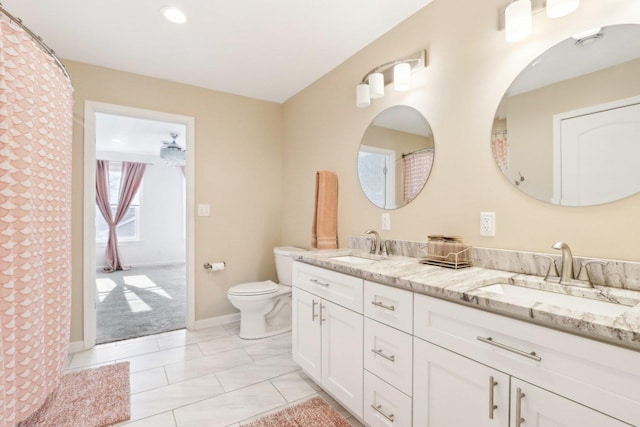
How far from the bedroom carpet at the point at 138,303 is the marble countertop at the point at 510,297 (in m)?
2.28

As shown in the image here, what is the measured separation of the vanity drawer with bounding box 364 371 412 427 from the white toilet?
57.2 inches

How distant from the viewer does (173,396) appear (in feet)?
6.23

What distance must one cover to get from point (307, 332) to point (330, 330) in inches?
10.5

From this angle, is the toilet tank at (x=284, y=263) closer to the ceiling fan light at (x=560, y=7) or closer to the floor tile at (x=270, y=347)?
the floor tile at (x=270, y=347)

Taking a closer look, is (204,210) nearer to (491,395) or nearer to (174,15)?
(174,15)

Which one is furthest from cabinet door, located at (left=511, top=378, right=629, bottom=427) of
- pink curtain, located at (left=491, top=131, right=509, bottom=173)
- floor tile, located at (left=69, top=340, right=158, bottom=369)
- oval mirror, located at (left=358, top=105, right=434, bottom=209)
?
floor tile, located at (left=69, top=340, right=158, bottom=369)

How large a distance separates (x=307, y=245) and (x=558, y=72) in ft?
7.51

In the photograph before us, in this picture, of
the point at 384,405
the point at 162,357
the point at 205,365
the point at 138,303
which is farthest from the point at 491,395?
the point at 138,303

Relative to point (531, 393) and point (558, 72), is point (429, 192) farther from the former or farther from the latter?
point (531, 393)

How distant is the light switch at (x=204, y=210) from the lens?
3025 millimetres

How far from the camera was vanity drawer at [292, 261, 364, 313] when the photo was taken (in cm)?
155

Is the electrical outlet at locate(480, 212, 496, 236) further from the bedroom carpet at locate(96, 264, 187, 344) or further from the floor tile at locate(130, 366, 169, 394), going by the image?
the bedroom carpet at locate(96, 264, 187, 344)

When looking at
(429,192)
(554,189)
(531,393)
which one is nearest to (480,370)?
(531,393)

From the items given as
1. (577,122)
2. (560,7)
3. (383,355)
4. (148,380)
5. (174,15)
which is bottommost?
(148,380)
